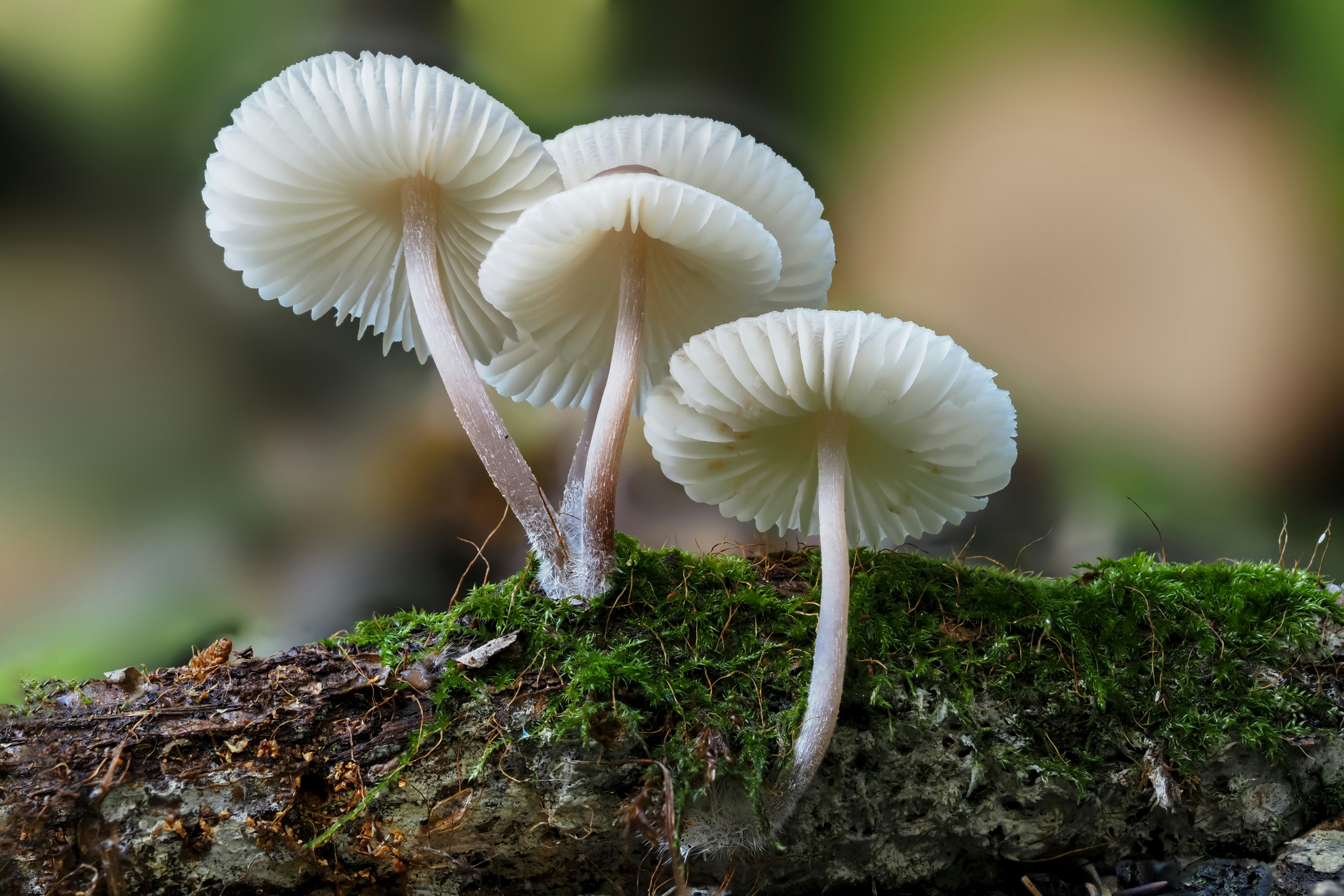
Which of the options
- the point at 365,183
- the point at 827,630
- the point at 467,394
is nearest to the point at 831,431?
the point at 827,630

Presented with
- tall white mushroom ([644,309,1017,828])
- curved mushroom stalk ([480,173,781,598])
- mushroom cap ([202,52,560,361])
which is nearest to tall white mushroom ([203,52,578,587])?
mushroom cap ([202,52,560,361])

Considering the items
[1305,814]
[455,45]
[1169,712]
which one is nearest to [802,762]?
[1169,712]

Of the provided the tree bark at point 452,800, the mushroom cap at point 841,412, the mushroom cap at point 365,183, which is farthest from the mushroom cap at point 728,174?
the tree bark at point 452,800

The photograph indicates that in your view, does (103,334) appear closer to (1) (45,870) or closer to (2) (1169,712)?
(1) (45,870)

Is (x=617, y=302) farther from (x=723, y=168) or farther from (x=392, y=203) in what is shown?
(x=392, y=203)

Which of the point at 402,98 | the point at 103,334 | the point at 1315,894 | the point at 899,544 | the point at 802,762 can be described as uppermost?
the point at 103,334

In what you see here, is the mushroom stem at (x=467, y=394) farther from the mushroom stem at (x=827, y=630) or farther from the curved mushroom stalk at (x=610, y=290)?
the mushroom stem at (x=827, y=630)
